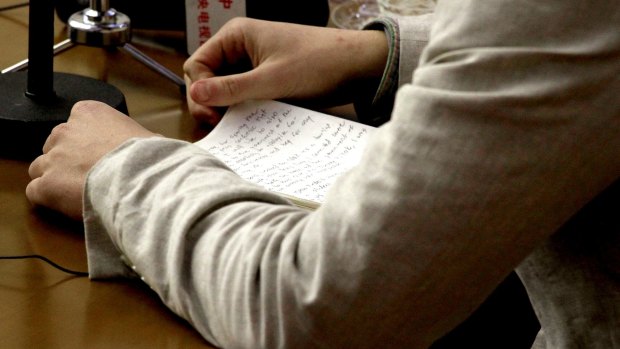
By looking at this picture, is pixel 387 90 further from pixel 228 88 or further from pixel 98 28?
pixel 98 28

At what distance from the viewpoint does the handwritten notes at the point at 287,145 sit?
960mm

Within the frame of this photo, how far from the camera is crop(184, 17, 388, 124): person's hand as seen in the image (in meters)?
1.13

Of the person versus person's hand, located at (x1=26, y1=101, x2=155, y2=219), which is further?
person's hand, located at (x1=26, y1=101, x2=155, y2=219)

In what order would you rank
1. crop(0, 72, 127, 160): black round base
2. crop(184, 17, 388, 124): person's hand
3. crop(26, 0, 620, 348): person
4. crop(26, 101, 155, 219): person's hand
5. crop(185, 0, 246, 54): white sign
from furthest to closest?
1. crop(185, 0, 246, 54): white sign
2. crop(184, 17, 388, 124): person's hand
3. crop(0, 72, 127, 160): black round base
4. crop(26, 101, 155, 219): person's hand
5. crop(26, 0, 620, 348): person

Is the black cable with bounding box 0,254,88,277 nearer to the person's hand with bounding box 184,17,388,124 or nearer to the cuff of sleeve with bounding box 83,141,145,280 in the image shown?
the cuff of sleeve with bounding box 83,141,145,280

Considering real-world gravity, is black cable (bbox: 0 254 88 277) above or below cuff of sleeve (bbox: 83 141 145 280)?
below

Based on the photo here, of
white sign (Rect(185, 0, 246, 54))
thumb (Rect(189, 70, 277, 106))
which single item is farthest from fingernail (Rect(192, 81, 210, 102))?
white sign (Rect(185, 0, 246, 54))

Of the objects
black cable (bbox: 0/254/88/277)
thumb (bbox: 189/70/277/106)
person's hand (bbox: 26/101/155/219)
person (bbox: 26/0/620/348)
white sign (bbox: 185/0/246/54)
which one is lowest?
white sign (bbox: 185/0/246/54)

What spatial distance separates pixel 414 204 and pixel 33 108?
0.55 meters

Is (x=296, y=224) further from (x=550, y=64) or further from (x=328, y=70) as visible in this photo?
(x=328, y=70)

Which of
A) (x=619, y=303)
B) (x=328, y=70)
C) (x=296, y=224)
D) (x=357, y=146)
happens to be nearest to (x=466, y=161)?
(x=296, y=224)

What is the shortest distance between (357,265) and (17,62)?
0.79 metres

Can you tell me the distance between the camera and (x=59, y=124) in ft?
3.21

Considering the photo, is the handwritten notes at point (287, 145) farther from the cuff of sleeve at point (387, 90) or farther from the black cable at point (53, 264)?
the black cable at point (53, 264)
